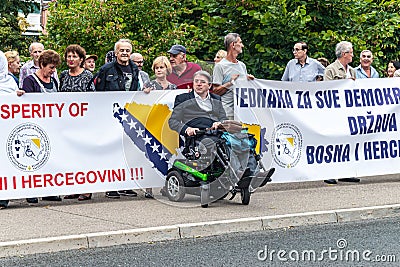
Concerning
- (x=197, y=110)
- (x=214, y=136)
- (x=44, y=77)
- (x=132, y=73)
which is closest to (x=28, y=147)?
(x=44, y=77)

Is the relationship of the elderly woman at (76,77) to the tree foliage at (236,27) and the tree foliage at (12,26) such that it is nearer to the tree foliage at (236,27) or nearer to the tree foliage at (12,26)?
the tree foliage at (236,27)

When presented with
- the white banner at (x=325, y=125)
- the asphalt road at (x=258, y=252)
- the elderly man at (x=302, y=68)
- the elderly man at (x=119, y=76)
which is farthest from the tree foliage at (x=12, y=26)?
the asphalt road at (x=258, y=252)

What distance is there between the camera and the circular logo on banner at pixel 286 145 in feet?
40.9

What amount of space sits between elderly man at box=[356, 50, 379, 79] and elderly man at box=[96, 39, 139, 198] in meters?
4.04

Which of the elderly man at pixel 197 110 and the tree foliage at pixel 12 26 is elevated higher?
the tree foliage at pixel 12 26

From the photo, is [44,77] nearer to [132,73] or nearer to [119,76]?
[119,76]

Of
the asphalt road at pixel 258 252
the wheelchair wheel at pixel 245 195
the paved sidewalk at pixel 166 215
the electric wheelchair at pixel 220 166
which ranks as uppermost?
the electric wheelchair at pixel 220 166

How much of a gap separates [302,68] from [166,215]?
4.45m

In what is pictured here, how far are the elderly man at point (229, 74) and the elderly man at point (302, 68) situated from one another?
5.04ft

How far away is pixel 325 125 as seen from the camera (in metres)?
13.0

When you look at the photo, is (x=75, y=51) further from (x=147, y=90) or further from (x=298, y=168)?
(x=298, y=168)

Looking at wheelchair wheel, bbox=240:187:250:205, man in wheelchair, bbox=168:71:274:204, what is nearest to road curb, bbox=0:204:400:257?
wheelchair wheel, bbox=240:187:250:205

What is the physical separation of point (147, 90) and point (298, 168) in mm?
2506

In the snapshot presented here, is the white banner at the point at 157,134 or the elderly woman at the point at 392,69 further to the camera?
the elderly woman at the point at 392,69
